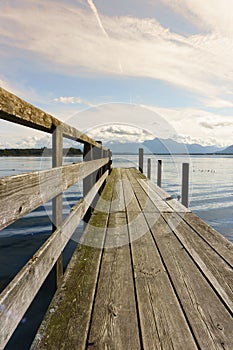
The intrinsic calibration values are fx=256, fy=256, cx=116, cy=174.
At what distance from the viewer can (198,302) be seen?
1.80m

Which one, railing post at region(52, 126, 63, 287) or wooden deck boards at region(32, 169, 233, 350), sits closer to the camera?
wooden deck boards at region(32, 169, 233, 350)

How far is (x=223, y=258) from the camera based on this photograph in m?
2.53

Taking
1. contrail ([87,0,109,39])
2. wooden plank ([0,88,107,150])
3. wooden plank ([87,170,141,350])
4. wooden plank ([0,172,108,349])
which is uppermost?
contrail ([87,0,109,39])

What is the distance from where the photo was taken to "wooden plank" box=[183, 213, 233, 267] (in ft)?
8.63

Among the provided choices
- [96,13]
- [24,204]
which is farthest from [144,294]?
[96,13]

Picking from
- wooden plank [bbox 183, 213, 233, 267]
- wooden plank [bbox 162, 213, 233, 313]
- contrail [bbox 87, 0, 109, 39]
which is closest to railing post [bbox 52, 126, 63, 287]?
wooden plank [bbox 162, 213, 233, 313]

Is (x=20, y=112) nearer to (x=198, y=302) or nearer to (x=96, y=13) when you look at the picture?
(x=198, y=302)

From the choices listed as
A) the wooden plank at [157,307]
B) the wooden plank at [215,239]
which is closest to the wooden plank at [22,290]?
the wooden plank at [157,307]

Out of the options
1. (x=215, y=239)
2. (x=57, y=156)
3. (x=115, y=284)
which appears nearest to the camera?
(x=115, y=284)

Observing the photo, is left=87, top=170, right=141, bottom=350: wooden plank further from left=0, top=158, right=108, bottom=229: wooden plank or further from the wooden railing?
left=0, top=158, right=108, bottom=229: wooden plank

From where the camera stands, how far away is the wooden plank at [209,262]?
77.1 inches

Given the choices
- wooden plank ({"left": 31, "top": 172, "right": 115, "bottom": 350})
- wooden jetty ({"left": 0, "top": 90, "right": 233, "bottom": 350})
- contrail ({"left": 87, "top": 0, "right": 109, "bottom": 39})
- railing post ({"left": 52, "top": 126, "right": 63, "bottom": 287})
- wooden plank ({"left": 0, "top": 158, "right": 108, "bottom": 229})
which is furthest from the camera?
contrail ({"left": 87, "top": 0, "right": 109, "bottom": 39})

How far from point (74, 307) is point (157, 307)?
563mm

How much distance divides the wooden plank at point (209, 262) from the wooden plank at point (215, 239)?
59mm
